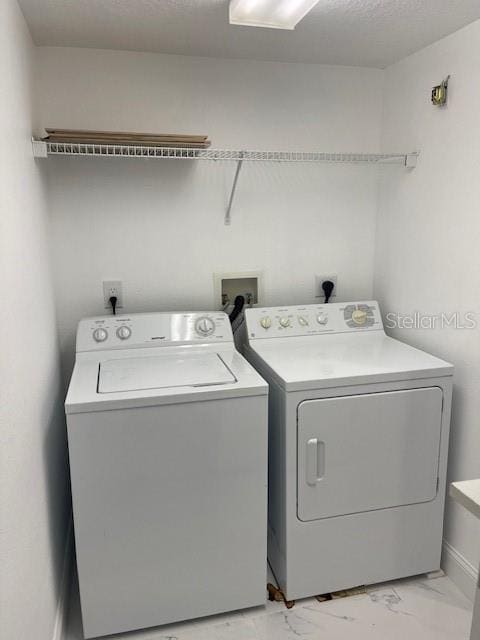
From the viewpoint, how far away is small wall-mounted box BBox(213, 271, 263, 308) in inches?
92.5

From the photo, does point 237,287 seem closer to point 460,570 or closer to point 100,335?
point 100,335

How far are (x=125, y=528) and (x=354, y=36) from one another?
6.48 feet

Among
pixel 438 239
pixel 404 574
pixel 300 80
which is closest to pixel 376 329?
pixel 438 239

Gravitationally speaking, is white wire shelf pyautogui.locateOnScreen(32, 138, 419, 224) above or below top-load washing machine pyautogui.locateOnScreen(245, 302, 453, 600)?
above

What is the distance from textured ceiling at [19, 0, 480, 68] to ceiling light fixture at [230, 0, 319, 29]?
0.33 ft

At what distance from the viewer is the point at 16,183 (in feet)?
4.67

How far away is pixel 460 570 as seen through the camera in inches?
77.3

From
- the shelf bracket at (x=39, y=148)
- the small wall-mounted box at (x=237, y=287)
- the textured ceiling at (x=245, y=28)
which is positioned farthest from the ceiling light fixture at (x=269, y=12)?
the small wall-mounted box at (x=237, y=287)

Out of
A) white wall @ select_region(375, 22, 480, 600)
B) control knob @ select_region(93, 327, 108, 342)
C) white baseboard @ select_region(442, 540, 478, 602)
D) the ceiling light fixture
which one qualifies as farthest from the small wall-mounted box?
white baseboard @ select_region(442, 540, 478, 602)

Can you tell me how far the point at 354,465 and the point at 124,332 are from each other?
3.43ft

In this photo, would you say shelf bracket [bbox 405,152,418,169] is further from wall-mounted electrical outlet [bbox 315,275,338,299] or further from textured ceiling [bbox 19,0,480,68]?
wall-mounted electrical outlet [bbox 315,275,338,299]

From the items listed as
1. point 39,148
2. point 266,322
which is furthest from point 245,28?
point 266,322

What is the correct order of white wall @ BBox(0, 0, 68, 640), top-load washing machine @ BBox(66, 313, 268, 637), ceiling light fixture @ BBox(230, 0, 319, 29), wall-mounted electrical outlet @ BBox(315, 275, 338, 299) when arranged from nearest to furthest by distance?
white wall @ BBox(0, 0, 68, 640)
ceiling light fixture @ BBox(230, 0, 319, 29)
top-load washing machine @ BBox(66, 313, 268, 637)
wall-mounted electrical outlet @ BBox(315, 275, 338, 299)

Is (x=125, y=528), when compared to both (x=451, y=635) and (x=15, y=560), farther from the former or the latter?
(x=451, y=635)
